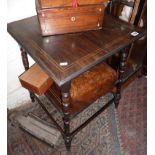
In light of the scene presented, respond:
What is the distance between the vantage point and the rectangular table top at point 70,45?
99 centimetres

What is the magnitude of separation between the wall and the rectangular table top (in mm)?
71

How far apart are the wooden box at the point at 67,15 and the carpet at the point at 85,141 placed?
886 millimetres

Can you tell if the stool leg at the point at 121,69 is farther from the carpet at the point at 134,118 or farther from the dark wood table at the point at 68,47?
the carpet at the point at 134,118

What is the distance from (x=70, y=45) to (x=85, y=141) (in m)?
0.88

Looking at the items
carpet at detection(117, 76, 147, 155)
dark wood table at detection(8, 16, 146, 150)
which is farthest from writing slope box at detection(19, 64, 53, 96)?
carpet at detection(117, 76, 147, 155)

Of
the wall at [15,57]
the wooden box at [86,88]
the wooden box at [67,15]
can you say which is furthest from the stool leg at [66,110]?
the wall at [15,57]

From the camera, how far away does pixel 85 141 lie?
5.12ft

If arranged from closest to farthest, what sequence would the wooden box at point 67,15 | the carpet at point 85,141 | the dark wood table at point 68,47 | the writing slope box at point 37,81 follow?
the dark wood table at point 68,47, the wooden box at point 67,15, the writing slope box at point 37,81, the carpet at point 85,141

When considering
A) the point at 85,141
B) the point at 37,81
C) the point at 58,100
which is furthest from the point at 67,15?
the point at 85,141

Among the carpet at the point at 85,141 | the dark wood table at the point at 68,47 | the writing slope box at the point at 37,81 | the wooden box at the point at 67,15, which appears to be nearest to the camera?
the dark wood table at the point at 68,47

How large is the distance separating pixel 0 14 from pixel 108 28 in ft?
2.41

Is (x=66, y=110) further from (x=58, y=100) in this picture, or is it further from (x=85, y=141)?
(x=85, y=141)
